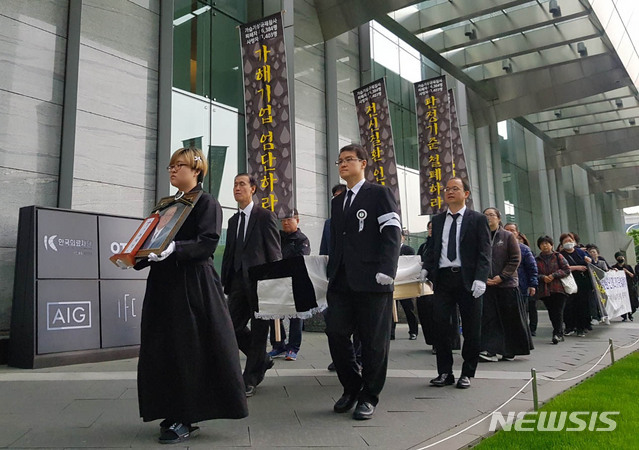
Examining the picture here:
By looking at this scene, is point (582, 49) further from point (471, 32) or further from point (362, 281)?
point (362, 281)

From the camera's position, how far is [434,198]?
14750 mm

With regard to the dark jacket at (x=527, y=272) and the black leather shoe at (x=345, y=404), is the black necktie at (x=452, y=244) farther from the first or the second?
the dark jacket at (x=527, y=272)

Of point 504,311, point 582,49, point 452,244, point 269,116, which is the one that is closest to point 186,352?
point 452,244

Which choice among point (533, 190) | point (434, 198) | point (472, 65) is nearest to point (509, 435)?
point (434, 198)

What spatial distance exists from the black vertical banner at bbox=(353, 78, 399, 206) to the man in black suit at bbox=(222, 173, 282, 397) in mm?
8387

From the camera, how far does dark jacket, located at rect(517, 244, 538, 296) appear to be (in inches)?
326

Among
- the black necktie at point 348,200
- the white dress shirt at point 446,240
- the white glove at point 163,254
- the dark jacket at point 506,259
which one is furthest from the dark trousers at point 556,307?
the white glove at point 163,254

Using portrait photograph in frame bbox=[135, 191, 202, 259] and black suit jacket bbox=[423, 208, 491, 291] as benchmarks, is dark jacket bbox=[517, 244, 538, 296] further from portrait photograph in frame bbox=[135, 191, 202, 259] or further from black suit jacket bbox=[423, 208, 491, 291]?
portrait photograph in frame bbox=[135, 191, 202, 259]

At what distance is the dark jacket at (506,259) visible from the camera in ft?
22.0

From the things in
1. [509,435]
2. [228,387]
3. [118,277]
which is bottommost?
[509,435]

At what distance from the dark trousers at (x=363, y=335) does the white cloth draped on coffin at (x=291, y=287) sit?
57 cm

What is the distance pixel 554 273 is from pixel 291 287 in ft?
20.2

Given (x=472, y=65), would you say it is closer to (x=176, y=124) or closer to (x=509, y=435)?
(x=176, y=124)

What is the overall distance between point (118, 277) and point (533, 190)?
25140mm
